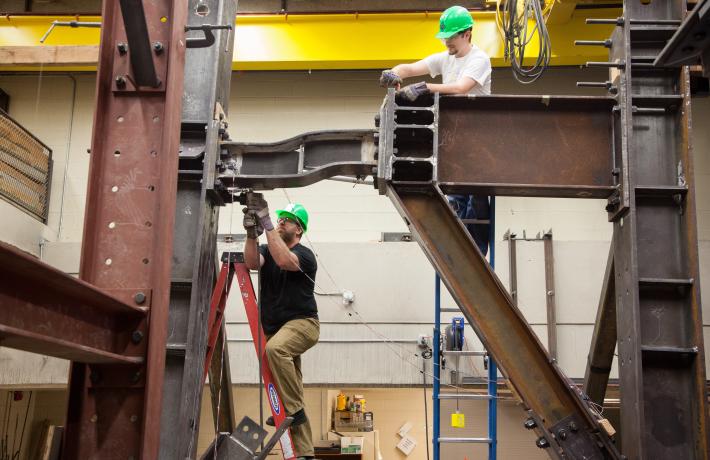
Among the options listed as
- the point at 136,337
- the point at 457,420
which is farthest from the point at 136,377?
the point at 457,420

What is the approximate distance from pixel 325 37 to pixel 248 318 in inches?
236

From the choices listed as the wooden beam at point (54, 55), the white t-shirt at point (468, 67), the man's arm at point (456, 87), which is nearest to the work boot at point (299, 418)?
the man's arm at point (456, 87)

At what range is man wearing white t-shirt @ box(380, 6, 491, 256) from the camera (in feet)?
16.2

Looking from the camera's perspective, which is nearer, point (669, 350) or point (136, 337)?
point (136, 337)

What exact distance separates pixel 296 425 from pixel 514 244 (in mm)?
4436

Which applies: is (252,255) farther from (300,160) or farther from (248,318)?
(300,160)

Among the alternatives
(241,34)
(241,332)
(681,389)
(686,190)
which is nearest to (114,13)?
(686,190)

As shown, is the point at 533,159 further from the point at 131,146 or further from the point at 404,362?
the point at 404,362

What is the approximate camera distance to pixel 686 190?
14.0 feet

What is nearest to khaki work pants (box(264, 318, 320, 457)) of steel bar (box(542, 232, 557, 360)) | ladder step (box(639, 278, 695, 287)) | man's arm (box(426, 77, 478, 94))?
man's arm (box(426, 77, 478, 94))

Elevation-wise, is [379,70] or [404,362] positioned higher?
[379,70]

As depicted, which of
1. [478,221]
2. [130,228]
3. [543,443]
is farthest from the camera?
[478,221]

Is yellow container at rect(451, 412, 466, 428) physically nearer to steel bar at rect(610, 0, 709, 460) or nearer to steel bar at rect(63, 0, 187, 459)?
steel bar at rect(610, 0, 709, 460)

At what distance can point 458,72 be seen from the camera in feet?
18.2
